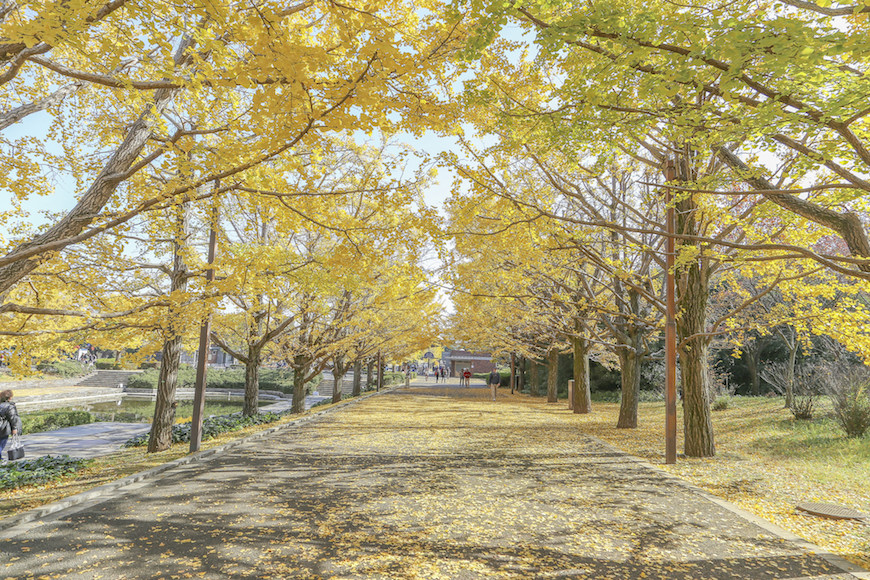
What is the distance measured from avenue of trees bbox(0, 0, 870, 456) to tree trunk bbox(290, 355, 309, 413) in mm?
1831

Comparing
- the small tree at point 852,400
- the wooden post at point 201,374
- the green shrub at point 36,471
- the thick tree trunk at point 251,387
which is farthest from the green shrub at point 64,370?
the small tree at point 852,400

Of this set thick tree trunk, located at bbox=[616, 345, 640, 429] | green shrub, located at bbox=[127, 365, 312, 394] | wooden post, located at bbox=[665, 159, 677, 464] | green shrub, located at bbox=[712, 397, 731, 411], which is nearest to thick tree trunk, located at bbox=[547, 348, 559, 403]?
green shrub, located at bbox=[712, 397, 731, 411]

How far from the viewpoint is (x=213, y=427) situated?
12.3 metres

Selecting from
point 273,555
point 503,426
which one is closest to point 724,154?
A: point 273,555

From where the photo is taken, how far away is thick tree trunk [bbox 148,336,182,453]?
1021cm

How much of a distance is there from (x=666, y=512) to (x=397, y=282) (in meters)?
6.14

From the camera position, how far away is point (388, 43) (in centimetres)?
391

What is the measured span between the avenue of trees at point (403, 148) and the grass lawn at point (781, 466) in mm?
1028

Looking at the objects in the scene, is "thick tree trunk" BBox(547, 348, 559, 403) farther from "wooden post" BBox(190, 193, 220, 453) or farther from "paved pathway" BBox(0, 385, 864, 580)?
"wooden post" BBox(190, 193, 220, 453)

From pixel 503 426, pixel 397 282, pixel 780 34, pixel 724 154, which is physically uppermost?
pixel 724 154

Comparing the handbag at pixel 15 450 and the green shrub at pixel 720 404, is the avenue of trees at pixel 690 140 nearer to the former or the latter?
the green shrub at pixel 720 404

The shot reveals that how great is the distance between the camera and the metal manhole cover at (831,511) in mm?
5848

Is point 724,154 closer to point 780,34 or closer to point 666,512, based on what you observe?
point 780,34

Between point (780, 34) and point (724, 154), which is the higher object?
point (724, 154)
